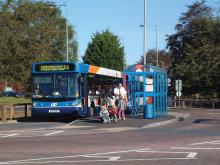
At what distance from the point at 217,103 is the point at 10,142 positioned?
49.1 meters

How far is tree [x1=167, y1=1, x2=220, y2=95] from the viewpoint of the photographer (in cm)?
6309

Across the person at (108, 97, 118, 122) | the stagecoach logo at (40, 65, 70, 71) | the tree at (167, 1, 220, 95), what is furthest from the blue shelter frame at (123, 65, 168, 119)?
the tree at (167, 1, 220, 95)

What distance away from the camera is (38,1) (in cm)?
5841

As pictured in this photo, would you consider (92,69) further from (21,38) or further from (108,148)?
(21,38)

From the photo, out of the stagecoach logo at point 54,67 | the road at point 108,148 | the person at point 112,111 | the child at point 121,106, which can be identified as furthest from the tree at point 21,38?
the road at point 108,148

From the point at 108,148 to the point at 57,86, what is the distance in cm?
1353

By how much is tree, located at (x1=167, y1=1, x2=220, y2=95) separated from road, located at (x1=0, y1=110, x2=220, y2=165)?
134 ft

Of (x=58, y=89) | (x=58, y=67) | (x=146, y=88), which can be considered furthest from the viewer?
(x=146, y=88)

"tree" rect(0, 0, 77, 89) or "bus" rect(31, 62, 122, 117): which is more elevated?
"tree" rect(0, 0, 77, 89)

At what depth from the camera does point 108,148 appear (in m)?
16.9

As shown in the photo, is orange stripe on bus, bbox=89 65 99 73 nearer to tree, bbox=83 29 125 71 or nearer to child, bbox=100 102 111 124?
child, bbox=100 102 111 124

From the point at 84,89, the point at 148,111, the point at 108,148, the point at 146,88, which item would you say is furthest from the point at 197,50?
the point at 108,148

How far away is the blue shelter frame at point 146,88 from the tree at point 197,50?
27288 millimetres

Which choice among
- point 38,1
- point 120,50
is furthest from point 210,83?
point 120,50
